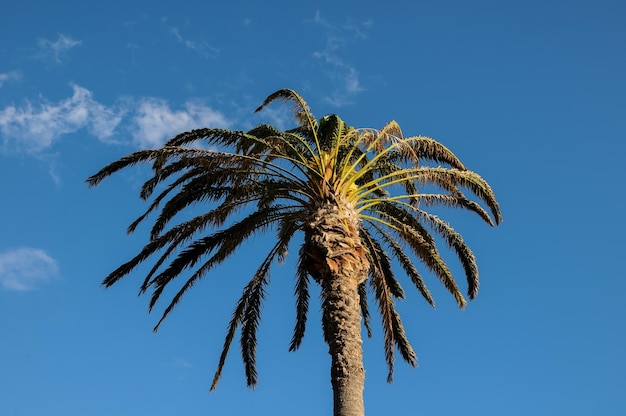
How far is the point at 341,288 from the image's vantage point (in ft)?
50.8

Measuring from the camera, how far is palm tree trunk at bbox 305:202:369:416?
14.7m

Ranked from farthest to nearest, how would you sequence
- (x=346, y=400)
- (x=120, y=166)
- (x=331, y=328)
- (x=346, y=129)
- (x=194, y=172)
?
(x=346, y=129) < (x=194, y=172) < (x=120, y=166) < (x=331, y=328) < (x=346, y=400)

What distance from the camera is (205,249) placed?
57.2 feet

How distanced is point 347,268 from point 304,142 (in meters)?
3.28

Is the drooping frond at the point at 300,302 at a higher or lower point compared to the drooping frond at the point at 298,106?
lower

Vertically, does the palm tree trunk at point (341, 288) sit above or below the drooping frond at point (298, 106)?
below

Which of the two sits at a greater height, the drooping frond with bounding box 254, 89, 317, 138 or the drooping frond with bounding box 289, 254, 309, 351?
the drooping frond with bounding box 254, 89, 317, 138

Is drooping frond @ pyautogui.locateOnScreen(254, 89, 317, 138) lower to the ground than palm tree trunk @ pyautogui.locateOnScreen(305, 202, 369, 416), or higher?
higher

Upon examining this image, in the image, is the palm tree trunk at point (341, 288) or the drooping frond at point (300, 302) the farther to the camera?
the drooping frond at point (300, 302)

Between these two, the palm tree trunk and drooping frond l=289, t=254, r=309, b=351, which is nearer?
the palm tree trunk

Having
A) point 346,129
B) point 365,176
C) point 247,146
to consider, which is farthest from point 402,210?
point 247,146

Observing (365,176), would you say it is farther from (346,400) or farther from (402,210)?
(346,400)

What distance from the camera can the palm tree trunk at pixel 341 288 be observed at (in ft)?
48.1

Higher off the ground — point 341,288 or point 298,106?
point 298,106
